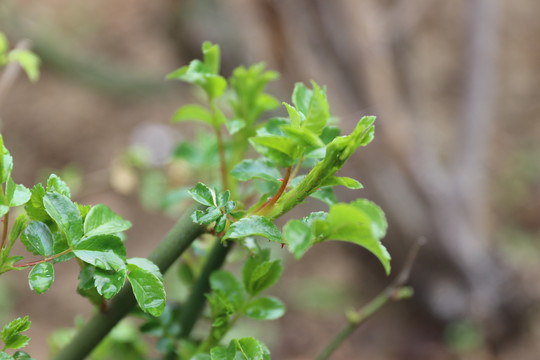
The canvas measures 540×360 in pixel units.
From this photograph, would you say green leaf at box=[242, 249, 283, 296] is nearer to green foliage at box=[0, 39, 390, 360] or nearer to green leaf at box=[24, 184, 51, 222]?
green foliage at box=[0, 39, 390, 360]

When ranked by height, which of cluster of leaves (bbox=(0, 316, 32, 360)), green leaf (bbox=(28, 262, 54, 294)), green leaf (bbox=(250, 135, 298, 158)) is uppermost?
green leaf (bbox=(250, 135, 298, 158))

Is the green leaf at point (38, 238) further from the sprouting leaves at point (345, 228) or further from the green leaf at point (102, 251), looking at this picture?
the sprouting leaves at point (345, 228)

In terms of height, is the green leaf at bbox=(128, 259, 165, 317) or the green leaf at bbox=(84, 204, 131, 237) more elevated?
the green leaf at bbox=(84, 204, 131, 237)

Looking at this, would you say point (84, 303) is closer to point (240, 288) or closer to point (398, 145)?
point (398, 145)

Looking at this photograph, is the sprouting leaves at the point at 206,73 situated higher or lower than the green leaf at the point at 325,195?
higher

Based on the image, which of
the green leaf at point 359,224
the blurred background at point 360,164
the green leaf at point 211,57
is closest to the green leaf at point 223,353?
the green leaf at point 359,224

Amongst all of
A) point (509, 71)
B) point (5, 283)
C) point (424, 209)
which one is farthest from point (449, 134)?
point (5, 283)

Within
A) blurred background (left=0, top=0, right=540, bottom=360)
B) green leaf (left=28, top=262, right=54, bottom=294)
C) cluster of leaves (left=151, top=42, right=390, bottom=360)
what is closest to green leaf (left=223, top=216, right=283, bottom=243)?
cluster of leaves (left=151, top=42, right=390, bottom=360)

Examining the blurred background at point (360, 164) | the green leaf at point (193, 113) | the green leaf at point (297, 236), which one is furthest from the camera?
the blurred background at point (360, 164)
